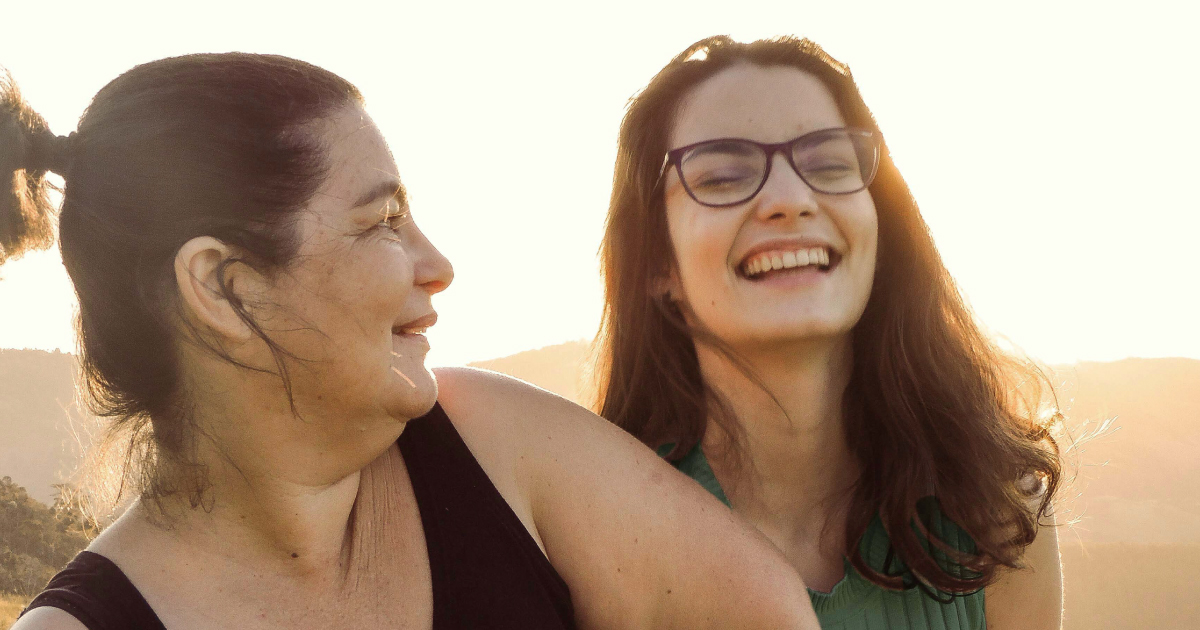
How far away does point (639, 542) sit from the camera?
7.07ft

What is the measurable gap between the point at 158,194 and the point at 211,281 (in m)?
0.21

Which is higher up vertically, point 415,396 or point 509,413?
point 415,396

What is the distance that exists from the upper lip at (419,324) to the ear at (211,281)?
0.30 metres

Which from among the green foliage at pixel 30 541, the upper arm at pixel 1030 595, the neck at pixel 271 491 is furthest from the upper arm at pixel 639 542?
the green foliage at pixel 30 541

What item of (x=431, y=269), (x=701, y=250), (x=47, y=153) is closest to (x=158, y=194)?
(x=47, y=153)

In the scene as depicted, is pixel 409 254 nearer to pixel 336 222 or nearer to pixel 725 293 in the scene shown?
pixel 336 222

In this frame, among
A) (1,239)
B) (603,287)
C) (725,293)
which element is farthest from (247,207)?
(603,287)

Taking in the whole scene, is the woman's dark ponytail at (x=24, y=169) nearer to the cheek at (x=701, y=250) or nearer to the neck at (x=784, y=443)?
the cheek at (x=701, y=250)

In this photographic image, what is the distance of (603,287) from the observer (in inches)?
126

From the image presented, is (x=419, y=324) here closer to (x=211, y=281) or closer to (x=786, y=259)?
(x=211, y=281)

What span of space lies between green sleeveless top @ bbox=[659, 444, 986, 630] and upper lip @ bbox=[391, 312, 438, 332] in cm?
100

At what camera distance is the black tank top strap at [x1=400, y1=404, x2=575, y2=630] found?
2.04m

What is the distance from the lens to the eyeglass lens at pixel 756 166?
264cm

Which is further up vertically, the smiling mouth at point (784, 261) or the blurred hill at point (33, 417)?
the smiling mouth at point (784, 261)
